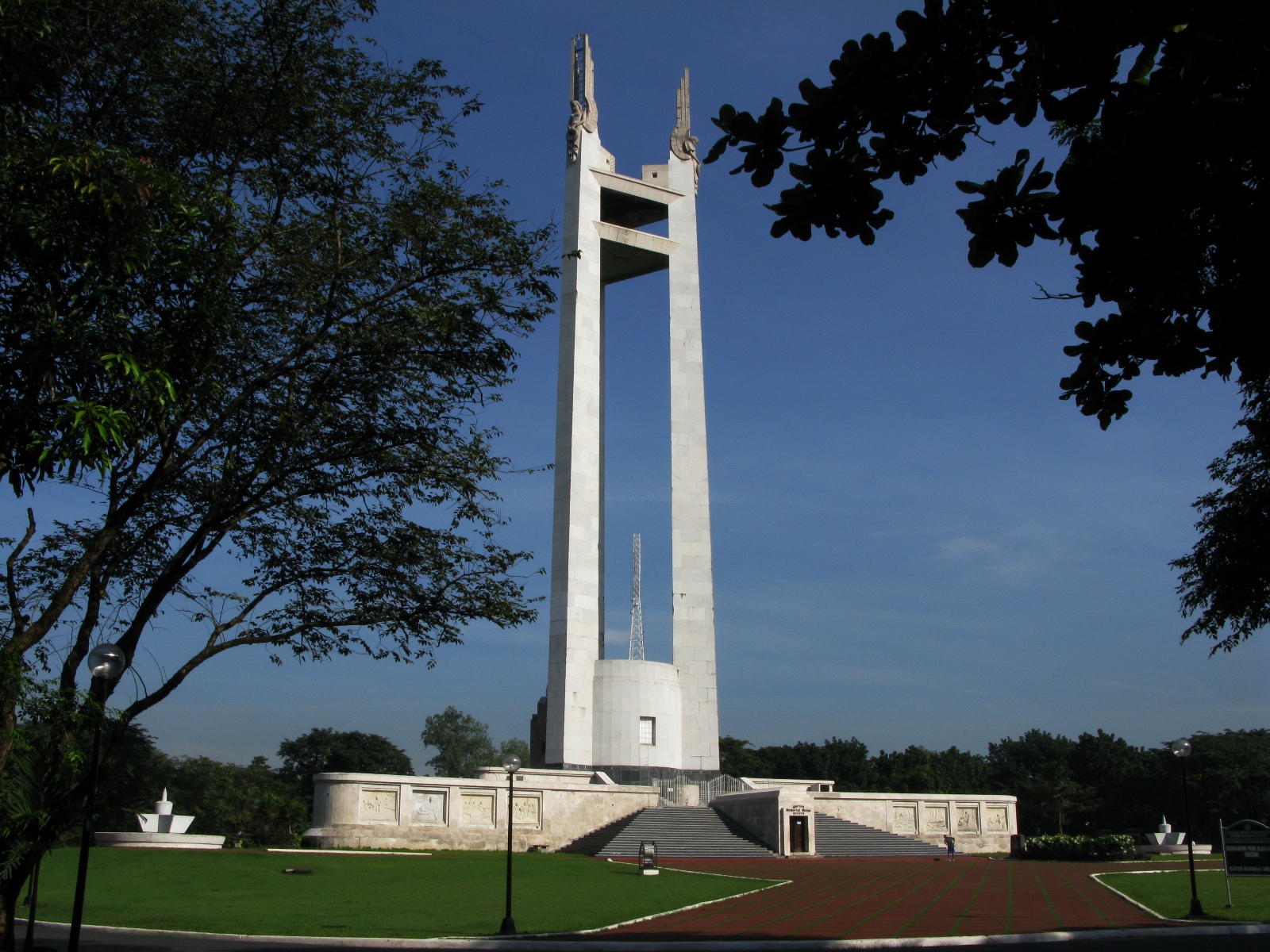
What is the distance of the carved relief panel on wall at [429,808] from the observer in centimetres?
3294

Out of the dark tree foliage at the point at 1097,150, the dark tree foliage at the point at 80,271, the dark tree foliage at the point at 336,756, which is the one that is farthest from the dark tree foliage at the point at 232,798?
the dark tree foliage at the point at 1097,150

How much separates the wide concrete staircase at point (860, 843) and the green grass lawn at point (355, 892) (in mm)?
8973

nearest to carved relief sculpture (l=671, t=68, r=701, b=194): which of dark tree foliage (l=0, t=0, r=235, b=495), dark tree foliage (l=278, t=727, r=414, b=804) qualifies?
dark tree foliage (l=0, t=0, r=235, b=495)

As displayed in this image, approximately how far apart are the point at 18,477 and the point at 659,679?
35484 millimetres

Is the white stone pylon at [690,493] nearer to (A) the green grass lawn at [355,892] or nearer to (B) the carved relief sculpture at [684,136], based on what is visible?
(B) the carved relief sculpture at [684,136]

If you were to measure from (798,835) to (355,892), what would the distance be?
16829mm

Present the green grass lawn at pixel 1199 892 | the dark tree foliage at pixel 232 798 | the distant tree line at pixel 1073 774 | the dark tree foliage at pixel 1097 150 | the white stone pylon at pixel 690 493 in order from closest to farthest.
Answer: the dark tree foliage at pixel 1097 150 < the green grass lawn at pixel 1199 892 < the white stone pylon at pixel 690 493 < the dark tree foliage at pixel 232 798 < the distant tree line at pixel 1073 774

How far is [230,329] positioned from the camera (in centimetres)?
1098

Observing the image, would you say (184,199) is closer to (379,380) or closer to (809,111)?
(379,380)

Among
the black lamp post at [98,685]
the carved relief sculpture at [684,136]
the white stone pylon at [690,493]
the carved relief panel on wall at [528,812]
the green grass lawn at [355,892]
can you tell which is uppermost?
the carved relief sculpture at [684,136]

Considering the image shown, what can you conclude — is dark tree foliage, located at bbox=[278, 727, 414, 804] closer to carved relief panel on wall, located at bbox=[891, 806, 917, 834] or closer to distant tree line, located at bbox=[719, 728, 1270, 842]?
distant tree line, located at bbox=[719, 728, 1270, 842]

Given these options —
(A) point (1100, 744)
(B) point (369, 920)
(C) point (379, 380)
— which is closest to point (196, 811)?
(B) point (369, 920)

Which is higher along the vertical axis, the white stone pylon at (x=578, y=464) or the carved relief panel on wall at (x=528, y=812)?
the white stone pylon at (x=578, y=464)

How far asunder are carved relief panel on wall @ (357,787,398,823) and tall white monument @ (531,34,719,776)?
30.5 feet
